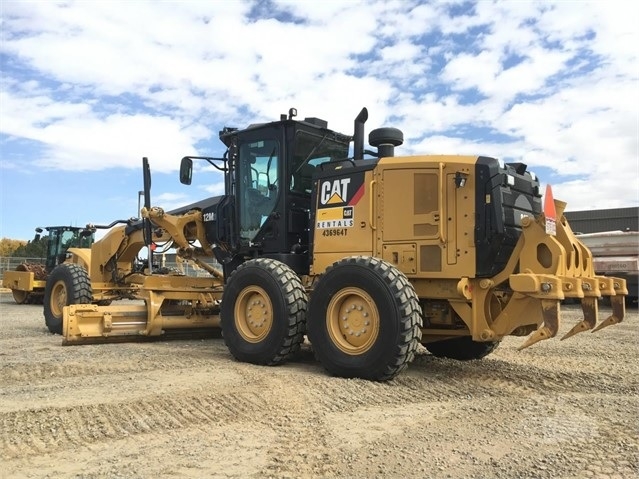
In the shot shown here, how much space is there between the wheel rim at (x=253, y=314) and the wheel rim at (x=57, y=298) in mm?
5081

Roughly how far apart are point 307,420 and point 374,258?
2.17m

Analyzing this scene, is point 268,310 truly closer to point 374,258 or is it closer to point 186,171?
point 374,258

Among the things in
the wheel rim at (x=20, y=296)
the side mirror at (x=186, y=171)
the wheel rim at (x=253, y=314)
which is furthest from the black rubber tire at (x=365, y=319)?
the wheel rim at (x=20, y=296)

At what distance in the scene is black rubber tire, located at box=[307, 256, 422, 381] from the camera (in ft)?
18.9

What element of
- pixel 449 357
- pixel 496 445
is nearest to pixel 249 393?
pixel 496 445

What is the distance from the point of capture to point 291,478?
341cm

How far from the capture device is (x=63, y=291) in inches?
426

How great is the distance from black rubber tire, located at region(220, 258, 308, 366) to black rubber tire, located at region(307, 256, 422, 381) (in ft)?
1.13

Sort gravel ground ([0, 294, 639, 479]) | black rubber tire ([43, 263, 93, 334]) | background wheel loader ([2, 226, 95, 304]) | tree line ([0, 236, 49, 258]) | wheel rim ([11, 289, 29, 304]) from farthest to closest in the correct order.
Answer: tree line ([0, 236, 49, 258]) → wheel rim ([11, 289, 29, 304]) → background wheel loader ([2, 226, 95, 304]) → black rubber tire ([43, 263, 93, 334]) → gravel ground ([0, 294, 639, 479])

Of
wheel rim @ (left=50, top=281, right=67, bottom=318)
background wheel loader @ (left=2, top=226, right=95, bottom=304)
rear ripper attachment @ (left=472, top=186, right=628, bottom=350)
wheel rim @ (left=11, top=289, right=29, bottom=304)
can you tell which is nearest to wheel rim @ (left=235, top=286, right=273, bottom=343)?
rear ripper attachment @ (left=472, top=186, right=628, bottom=350)

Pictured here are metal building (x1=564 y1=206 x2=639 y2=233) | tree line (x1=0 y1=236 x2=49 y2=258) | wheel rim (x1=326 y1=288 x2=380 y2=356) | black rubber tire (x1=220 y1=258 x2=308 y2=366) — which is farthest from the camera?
tree line (x1=0 y1=236 x2=49 y2=258)

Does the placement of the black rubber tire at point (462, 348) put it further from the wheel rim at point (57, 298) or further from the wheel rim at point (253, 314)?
the wheel rim at point (57, 298)

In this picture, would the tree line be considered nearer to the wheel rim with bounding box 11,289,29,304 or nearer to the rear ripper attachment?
the wheel rim with bounding box 11,289,29,304

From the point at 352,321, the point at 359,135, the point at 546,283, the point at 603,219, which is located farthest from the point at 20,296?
the point at 603,219
